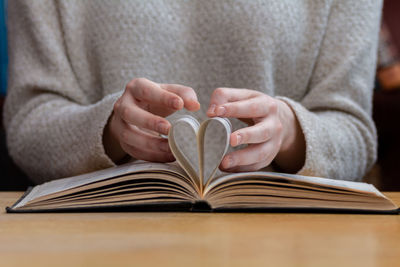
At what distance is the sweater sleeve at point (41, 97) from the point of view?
1014mm

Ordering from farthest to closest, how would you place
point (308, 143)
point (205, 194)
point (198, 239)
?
point (308, 143) → point (205, 194) → point (198, 239)

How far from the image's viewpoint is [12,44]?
3.99ft

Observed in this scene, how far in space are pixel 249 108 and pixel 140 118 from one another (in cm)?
16

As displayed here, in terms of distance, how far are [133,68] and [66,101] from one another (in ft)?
0.58

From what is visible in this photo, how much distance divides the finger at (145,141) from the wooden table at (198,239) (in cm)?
13

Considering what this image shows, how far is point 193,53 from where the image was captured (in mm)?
1165

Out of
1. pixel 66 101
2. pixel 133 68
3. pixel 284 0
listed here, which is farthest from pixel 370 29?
pixel 66 101

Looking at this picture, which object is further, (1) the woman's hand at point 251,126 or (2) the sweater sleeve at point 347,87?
(2) the sweater sleeve at point 347,87

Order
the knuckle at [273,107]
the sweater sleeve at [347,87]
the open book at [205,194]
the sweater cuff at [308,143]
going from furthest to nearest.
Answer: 1. the sweater sleeve at [347,87]
2. the sweater cuff at [308,143]
3. the knuckle at [273,107]
4. the open book at [205,194]

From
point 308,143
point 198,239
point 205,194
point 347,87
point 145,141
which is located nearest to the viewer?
point 198,239

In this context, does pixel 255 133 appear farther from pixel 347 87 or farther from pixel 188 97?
pixel 347 87

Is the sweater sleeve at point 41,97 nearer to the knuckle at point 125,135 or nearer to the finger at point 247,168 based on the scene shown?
the knuckle at point 125,135

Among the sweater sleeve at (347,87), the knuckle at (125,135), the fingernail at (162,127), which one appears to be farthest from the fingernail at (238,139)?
the sweater sleeve at (347,87)

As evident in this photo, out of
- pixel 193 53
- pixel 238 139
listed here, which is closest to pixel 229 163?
pixel 238 139
